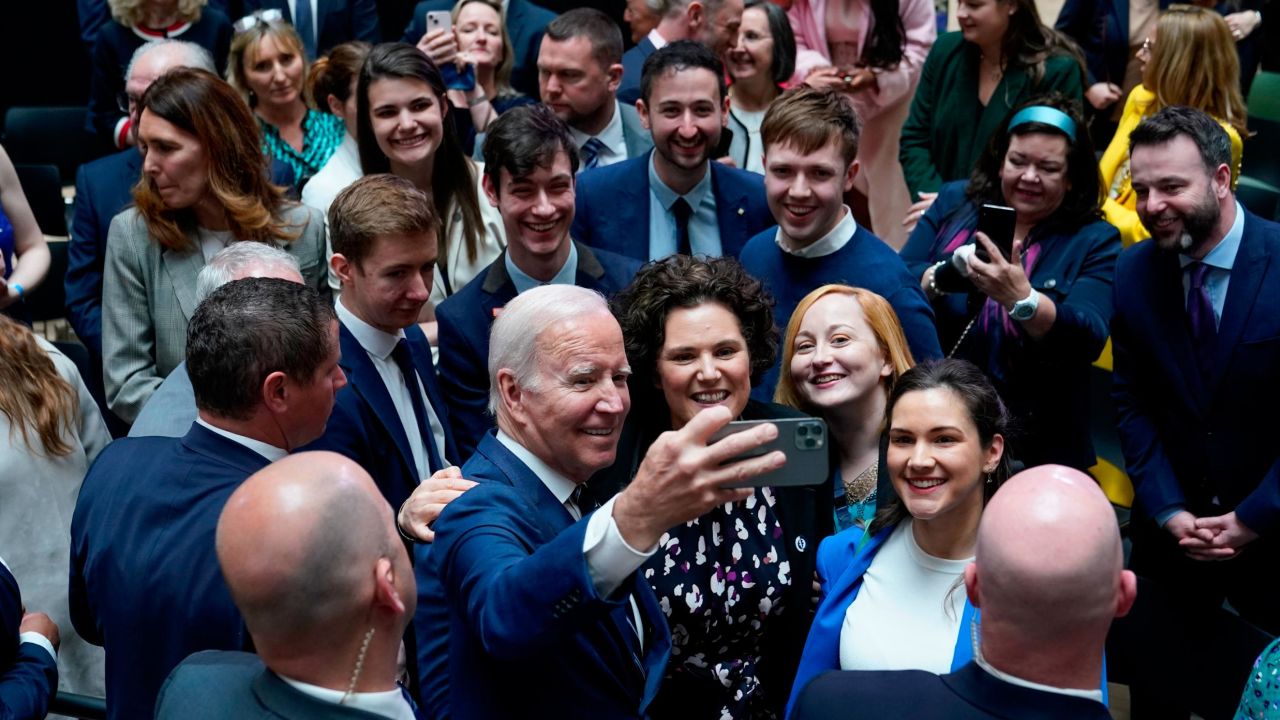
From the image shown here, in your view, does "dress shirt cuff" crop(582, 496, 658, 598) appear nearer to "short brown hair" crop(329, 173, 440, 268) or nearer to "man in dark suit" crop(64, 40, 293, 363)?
"short brown hair" crop(329, 173, 440, 268)

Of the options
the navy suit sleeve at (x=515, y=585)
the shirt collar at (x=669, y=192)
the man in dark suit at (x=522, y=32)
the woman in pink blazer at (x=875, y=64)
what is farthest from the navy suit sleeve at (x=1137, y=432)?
the man in dark suit at (x=522, y=32)

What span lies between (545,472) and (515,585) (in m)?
0.46

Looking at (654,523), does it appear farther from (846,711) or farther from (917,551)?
(917,551)

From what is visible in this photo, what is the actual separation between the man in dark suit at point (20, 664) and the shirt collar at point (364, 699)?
0.86m

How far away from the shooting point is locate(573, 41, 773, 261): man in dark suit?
407cm

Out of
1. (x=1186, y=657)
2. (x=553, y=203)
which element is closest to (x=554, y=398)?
(x=553, y=203)

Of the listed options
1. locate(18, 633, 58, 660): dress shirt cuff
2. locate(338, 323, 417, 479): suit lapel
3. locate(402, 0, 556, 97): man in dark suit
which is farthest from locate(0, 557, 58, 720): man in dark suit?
locate(402, 0, 556, 97): man in dark suit

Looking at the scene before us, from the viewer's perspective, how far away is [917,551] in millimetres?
2586

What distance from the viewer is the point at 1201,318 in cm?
340

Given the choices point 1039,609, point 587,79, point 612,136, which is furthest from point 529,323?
point 612,136

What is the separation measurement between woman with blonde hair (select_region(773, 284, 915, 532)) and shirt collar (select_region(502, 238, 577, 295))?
28.0 inches

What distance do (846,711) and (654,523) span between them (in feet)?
1.45

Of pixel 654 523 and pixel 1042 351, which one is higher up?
pixel 654 523

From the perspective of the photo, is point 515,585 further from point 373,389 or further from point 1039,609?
point 373,389
